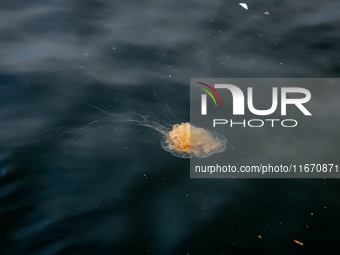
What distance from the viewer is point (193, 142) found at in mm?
2051

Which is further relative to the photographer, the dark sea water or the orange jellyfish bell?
the orange jellyfish bell

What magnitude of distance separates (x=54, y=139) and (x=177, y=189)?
100 centimetres

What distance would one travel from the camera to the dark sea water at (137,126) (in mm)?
1718

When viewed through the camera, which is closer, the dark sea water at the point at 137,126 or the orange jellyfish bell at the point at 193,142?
the dark sea water at the point at 137,126

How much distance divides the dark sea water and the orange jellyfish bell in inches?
2.8

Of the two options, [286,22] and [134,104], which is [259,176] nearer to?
[134,104]

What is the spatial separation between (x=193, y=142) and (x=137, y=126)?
46 centimetres

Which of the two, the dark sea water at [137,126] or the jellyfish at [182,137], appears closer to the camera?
the dark sea water at [137,126]

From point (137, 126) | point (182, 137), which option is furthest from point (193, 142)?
point (137, 126)

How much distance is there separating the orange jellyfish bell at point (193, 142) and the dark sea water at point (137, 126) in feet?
0.23

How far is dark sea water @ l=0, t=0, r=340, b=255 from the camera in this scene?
172 cm

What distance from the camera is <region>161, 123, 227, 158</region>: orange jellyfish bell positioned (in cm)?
202

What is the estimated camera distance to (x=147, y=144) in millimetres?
2064

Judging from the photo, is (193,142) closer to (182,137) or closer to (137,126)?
(182,137)
